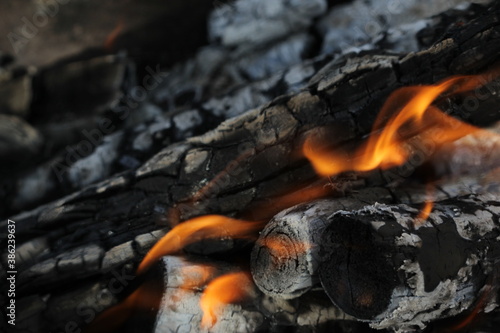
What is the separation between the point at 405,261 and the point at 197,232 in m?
0.95

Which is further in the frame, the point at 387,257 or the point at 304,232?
the point at 304,232

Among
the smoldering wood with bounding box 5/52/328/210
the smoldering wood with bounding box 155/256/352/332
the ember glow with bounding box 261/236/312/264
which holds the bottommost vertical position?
the smoldering wood with bounding box 155/256/352/332

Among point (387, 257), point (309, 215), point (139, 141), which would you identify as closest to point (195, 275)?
point (309, 215)

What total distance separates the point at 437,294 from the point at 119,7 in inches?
122

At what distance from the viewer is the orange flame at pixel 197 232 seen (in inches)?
68.8

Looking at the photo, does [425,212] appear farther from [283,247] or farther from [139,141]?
[139,141]

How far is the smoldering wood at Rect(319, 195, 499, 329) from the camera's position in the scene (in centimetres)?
120

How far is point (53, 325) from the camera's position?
174 cm

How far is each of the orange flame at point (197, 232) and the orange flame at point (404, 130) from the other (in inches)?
17.3

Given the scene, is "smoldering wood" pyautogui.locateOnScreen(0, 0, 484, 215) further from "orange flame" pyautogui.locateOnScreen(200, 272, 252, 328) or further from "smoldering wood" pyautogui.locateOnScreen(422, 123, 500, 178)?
"orange flame" pyautogui.locateOnScreen(200, 272, 252, 328)

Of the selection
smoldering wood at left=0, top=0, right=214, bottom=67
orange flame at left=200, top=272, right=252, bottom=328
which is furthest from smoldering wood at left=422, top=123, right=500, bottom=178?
smoldering wood at left=0, top=0, right=214, bottom=67

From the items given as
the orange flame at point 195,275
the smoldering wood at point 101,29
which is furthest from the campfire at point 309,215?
the smoldering wood at point 101,29

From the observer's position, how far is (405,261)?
120cm

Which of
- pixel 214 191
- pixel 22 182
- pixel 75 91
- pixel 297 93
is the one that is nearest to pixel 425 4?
pixel 297 93
